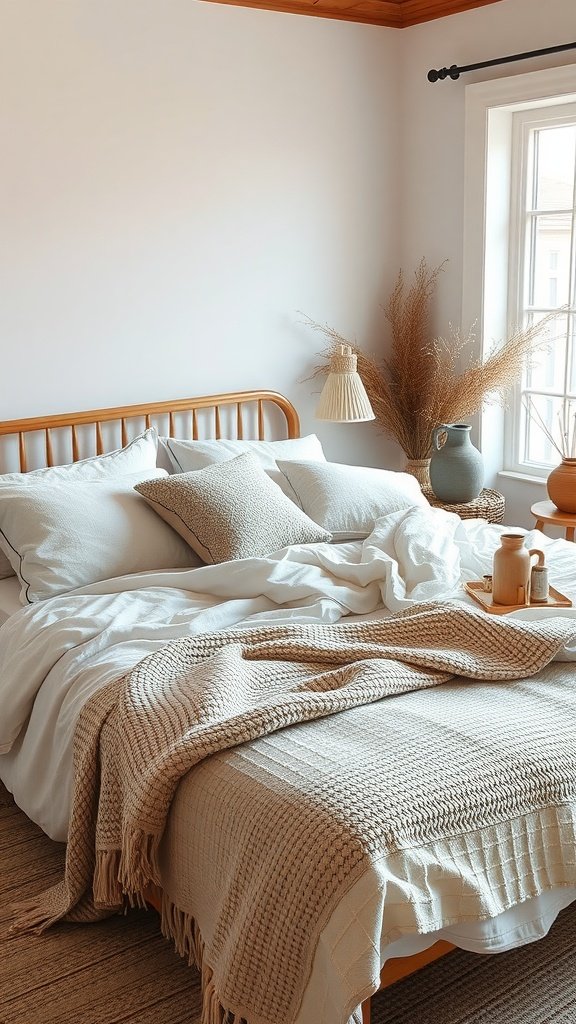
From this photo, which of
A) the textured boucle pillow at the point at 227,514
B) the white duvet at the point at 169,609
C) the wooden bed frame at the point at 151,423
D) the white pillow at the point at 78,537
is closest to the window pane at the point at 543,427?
the wooden bed frame at the point at 151,423

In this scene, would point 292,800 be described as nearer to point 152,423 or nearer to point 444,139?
point 152,423

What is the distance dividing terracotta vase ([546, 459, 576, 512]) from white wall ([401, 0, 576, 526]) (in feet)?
1.64

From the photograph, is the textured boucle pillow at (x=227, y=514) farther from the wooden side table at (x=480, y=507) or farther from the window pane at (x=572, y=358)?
the window pane at (x=572, y=358)

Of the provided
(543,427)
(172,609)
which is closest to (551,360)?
(543,427)

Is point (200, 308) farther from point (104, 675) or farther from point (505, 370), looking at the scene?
point (104, 675)

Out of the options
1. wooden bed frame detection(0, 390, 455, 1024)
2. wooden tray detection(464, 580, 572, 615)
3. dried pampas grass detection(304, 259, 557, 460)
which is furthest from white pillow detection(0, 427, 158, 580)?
wooden tray detection(464, 580, 572, 615)

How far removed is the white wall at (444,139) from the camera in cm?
408

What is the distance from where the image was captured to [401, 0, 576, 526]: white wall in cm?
408

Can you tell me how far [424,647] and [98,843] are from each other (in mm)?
863

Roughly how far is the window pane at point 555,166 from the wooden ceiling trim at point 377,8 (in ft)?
1.86

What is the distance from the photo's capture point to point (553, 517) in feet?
12.5

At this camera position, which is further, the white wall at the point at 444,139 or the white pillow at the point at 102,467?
the white wall at the point at 444,139

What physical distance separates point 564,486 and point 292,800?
2333 millimetres

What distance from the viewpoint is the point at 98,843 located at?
2.22 meters
